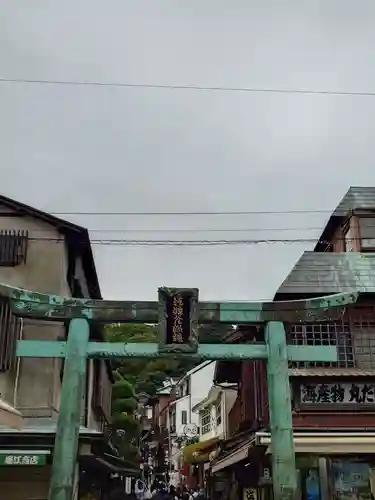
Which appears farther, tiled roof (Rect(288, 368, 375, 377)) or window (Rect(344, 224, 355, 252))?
window (Rect(344, 224, 355, 252))

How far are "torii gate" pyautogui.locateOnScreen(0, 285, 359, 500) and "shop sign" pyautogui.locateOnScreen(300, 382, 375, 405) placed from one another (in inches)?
121

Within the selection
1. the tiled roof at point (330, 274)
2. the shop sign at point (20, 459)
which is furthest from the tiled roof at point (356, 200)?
the shop sign at point (20, 459)

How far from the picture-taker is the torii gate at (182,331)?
13438 mm

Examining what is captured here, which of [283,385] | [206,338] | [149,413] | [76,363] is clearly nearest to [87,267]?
[206,338]

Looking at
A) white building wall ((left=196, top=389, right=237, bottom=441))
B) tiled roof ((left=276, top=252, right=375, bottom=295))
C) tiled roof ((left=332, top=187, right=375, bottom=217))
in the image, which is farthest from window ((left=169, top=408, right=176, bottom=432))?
tiled roof ((left=276, top=252, right=375, bottom=295))

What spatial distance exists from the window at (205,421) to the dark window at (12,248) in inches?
1148

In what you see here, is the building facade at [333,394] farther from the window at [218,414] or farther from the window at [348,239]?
the window at [218,414]

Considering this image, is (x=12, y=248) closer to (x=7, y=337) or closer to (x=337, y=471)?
(x=7, y=337)

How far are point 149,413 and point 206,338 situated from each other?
65.9 m

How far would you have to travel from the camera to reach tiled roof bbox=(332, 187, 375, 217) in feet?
70.6

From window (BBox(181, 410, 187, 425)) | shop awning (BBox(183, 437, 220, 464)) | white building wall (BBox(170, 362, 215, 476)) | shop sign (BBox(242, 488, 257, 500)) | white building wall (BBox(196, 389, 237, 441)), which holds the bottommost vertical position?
shop sign (BBox(242, 488, 257, 500))

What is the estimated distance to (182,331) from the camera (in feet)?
46.2

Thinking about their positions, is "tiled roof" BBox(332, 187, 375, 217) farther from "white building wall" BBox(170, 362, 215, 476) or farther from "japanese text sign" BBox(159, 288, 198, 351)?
"white building wall" BBox(170, 362, 215, 476)

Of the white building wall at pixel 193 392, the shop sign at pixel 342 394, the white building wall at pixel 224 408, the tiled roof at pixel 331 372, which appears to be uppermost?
the white building wall at pixel 193 392
